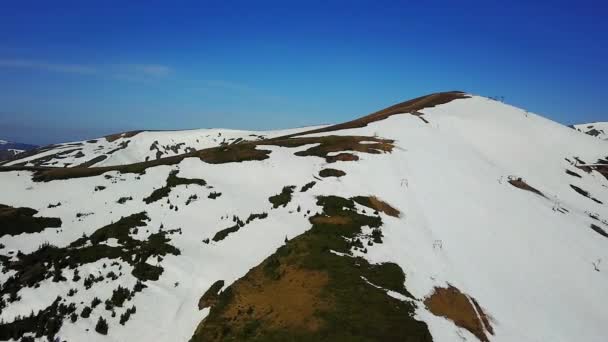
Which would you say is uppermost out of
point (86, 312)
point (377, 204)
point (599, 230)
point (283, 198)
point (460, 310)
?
point (283, 198)

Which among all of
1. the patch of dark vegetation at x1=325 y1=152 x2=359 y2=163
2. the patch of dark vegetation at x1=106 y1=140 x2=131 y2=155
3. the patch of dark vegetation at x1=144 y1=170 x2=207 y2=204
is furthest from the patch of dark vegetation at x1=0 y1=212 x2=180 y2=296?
the patch of dark vegetation at x1=106 y1=140 x2=131 y2=155

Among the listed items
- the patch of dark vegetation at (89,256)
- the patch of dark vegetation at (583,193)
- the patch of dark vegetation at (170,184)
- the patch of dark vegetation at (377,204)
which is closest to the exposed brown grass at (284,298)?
the patch of dark vegetation at (89,256)

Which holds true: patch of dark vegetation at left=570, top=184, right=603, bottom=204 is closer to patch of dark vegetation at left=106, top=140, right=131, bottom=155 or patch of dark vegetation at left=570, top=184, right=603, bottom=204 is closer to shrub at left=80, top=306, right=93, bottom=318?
shrub at left=80, top=306, right=93, bottom=318

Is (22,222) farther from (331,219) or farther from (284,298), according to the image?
(331,219)

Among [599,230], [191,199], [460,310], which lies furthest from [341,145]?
[460,310]

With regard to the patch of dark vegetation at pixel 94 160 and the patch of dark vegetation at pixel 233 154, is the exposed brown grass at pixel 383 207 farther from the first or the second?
the patch of dark vegetation at pixel 94 160
